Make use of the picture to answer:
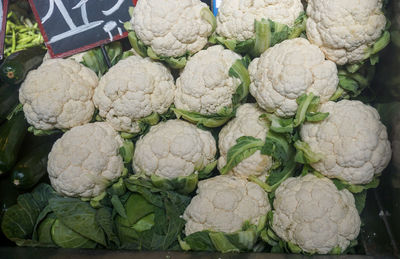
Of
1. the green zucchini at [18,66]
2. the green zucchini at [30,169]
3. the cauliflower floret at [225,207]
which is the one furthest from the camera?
the green zucchini at [18,66]

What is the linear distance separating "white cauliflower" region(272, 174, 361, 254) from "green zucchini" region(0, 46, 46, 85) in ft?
5.23

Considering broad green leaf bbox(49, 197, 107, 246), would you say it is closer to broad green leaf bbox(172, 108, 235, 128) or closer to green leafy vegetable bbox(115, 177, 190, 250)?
green leafy vegetable bbox(115, 177, 190, 250)

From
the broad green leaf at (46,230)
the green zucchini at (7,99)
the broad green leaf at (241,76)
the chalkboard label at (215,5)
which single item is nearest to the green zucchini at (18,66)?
the green zucchini at (7,99)

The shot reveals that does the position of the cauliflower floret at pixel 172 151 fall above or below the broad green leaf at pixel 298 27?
below

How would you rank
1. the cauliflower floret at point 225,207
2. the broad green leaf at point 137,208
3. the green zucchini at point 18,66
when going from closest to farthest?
the cauliflower floret at point 225,207 < the broad green leaf at point 137,208 < the green zucchini at point 18,66

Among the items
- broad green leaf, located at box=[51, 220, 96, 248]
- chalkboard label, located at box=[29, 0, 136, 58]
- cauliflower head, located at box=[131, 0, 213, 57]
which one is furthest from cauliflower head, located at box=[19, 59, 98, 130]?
broad green leaf, located at box=[51, 220, 96, 248]

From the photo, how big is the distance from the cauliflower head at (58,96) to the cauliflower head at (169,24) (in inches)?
15.4

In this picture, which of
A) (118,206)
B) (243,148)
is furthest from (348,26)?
(118,206)

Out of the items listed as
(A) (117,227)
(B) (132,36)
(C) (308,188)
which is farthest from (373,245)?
(B) (132,36)

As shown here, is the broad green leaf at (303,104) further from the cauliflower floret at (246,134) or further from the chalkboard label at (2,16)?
the chalkboard label at (2,16)

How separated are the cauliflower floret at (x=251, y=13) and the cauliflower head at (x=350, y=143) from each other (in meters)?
0.48

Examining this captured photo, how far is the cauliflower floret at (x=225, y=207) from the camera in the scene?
4.83ft

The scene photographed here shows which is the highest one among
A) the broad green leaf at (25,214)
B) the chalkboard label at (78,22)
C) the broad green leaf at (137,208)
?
the chalkboard label at (78,22)

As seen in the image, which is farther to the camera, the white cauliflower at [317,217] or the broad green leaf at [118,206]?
the broad green leaf at [118,206]
